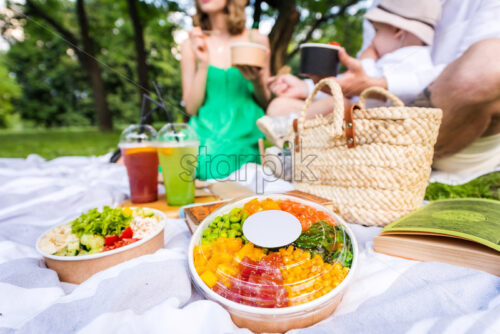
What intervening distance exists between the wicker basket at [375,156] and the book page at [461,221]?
0.09m

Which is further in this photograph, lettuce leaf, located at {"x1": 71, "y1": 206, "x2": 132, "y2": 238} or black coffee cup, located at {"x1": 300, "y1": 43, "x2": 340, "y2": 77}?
black coffee cup, located at {"x1": 300, "y1": 43, "x2": 340, "y2": 77}

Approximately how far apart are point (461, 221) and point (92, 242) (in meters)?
0.89

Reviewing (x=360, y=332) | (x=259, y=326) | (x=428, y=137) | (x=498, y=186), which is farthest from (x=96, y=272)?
(x=498, y=186)

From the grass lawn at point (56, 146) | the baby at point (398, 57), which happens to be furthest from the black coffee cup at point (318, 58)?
the grass lawn at point (56, 146)

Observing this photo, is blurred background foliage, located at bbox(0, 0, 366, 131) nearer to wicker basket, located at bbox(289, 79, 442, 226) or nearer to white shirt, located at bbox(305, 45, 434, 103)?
wicker basket, located at bbox(289, 79, 442, 226)

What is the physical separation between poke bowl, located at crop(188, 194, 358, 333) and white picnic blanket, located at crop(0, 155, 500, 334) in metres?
0.03

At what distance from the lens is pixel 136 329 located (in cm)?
45

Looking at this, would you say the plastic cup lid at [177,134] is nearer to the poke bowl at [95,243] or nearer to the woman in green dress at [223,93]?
the poke bowl at [95,243]

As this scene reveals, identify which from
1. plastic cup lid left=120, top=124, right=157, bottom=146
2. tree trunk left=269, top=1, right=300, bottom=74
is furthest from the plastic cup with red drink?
tree trunk left=269, top=1, right=300, bottom=74

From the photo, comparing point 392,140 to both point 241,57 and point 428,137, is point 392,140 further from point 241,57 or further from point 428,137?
point 241,57

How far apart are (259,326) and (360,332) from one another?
176 millimetres

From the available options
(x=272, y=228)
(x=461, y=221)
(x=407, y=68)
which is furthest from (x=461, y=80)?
(x=272, y=228)

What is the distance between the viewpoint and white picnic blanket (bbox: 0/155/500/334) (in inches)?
17.6

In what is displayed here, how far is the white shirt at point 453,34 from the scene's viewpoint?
43.3 inches
